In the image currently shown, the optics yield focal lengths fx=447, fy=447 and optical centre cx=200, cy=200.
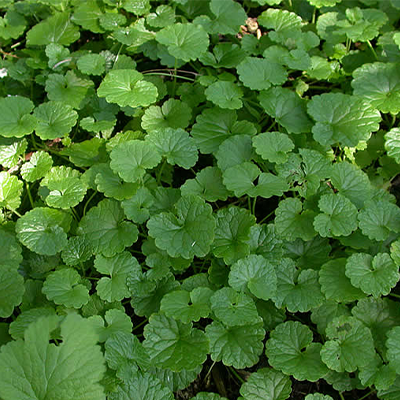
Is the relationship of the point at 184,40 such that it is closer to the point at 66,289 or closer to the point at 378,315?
the point at 66,289

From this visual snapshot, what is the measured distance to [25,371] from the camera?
51.1 inches

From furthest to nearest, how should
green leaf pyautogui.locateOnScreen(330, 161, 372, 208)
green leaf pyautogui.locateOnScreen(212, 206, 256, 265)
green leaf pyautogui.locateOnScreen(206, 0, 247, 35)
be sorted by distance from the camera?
green leaf pyautogui.locateOnScreen(206, 0, 247, 35) → green leaf pyautogui.locateOnScreen(330, 161, 372, 208) → green leaf pyautogui.locateOnScreen(212, 206, 256, 265)

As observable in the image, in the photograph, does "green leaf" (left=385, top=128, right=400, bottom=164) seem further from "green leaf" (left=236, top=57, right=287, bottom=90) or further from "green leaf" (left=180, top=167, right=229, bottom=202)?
"green leaf" (left=180, top=167, right=229, bottom=202)

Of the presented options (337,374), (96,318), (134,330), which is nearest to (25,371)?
(96,318)

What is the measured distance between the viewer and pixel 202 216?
6.66 ft

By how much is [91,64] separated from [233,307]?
171 cm

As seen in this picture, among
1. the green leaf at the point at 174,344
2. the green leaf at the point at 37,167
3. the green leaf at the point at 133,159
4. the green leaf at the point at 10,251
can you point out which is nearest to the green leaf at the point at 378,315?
the green leaf at the point at 174,344

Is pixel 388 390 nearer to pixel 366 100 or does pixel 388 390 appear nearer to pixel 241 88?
pixel 366 100

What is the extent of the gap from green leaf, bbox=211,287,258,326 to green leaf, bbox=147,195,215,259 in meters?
0.20

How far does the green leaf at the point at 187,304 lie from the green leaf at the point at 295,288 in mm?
308

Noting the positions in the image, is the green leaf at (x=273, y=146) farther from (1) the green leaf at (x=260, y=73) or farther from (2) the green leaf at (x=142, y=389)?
(2) the green leaf at (x=142, y=389)

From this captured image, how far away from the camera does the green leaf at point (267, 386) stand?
1.78 m

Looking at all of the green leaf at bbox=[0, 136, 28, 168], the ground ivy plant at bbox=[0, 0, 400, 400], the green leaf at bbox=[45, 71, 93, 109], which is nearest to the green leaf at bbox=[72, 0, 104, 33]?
the ground ivy plant at bbox=[0, 0, 400, 400]

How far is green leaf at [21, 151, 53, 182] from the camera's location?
2.33 m
